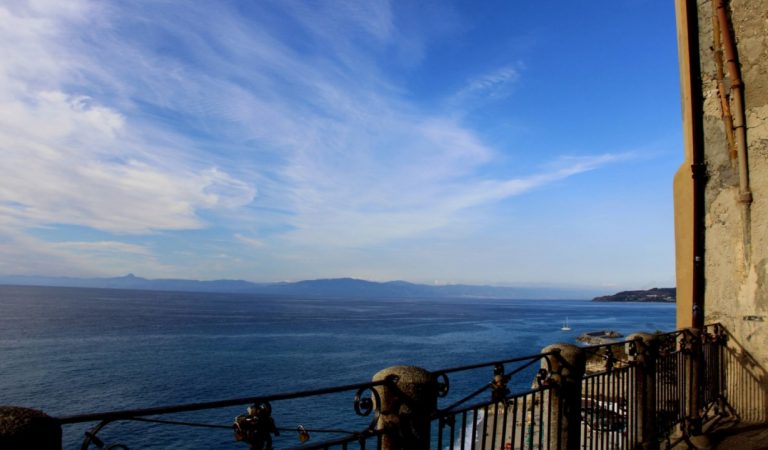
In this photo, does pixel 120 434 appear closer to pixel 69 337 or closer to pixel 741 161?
pixel 741 161

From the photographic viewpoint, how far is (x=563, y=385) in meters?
4.41

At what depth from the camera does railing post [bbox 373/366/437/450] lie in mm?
3111

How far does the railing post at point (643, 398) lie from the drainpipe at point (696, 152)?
7.07ft

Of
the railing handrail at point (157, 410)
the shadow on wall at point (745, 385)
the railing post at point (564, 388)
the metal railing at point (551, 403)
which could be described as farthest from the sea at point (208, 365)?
the railing handrail at point (157, 410)

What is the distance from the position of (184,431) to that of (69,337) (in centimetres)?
5129

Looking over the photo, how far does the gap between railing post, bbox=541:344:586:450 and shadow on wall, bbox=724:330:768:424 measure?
12.3 ft

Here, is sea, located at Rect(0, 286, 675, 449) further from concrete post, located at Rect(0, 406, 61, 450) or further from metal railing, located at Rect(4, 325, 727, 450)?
concrete post, located at Rect(0, 406, 61, 450)

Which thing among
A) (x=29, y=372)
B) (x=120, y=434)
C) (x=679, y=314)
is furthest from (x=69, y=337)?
(x=679, y=314)

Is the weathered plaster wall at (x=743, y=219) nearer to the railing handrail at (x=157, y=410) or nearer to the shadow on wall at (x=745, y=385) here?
the shadow on wall at (x=745, y=385)

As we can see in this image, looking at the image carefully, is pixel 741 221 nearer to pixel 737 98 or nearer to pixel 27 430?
pixel 737 98

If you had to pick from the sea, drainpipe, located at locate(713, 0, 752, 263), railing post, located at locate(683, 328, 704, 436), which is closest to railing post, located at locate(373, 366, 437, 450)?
railing post, located at locate(683, 328, 704, 436)

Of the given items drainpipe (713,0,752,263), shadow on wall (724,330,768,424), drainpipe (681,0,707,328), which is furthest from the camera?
drainpipe (681,0,707,328)

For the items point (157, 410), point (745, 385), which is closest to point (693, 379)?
point (745, 385)

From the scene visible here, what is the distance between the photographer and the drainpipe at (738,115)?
680 cm
